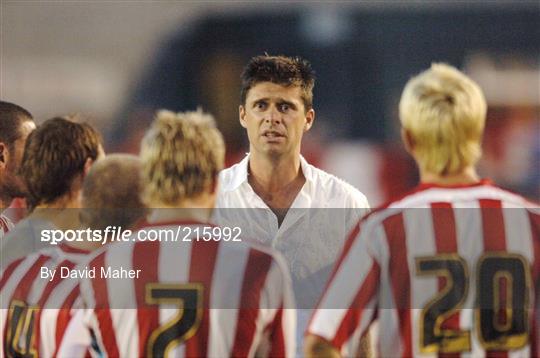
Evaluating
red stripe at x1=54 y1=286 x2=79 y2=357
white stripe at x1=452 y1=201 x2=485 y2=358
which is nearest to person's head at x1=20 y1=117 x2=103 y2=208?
red stripe at x1=54 y1=286 x2=79 y2=357

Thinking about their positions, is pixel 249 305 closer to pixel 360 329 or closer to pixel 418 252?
pixel 360 329

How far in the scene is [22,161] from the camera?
10.1 ft

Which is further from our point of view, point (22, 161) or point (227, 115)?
point (227, 115)

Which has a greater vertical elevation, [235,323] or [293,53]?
[293,53]

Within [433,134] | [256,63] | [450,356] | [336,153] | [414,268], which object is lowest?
[450,356]

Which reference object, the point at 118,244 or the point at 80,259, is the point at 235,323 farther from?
the point at 80,259

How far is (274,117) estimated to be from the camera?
3.28 m

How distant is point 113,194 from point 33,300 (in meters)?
0.38

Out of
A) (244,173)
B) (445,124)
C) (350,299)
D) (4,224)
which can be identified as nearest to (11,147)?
(4,224)

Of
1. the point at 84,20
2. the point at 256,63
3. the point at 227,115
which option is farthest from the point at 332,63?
the point at 256,63

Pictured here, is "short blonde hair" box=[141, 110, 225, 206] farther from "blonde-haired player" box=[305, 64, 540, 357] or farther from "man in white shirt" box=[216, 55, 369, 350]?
"man in white shirt" box=[216, 55, 369, 350]

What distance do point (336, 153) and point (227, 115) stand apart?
0.75 metres

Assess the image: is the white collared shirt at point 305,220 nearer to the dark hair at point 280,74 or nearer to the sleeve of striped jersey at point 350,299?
the dark hair at point 280,74

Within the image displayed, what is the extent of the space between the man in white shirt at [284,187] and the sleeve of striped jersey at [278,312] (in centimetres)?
51
